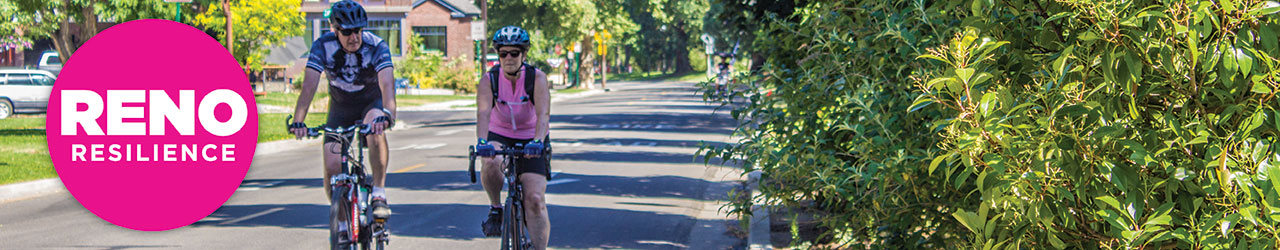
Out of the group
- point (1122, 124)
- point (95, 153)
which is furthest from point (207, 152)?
point (1122, 124)

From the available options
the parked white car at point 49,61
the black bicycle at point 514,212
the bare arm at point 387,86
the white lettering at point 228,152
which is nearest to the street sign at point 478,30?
the parked white car at point 49,61

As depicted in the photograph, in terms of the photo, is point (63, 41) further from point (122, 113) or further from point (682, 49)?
point (682, 49)

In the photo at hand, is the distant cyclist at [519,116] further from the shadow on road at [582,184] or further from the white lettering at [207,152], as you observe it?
the shadow on road at [582,184]

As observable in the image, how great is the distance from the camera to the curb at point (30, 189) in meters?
11.6

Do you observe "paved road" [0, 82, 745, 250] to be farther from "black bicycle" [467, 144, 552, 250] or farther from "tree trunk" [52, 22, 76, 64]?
"tree trunk" [52, 22, 76, 64]

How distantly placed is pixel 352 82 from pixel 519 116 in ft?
3.66

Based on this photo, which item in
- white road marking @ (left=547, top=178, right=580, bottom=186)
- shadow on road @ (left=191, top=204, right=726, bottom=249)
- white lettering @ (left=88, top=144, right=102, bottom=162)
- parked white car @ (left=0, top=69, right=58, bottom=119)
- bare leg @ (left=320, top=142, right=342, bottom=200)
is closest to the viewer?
bare leg @ (left=320, top=142, right=342, bottom=200)

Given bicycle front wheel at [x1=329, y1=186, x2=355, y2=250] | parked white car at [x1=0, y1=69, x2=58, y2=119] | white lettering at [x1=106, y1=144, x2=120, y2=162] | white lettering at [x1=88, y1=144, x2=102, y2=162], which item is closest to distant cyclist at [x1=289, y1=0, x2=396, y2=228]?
bicycle front wheel at [x1=329, y1=186, x2=355, y2=250]

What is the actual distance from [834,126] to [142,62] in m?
7.23

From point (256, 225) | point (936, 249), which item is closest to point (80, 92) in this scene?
point (256, 225)

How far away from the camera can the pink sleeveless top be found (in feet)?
20.9

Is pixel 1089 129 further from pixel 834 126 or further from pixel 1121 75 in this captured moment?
pixel 834 126

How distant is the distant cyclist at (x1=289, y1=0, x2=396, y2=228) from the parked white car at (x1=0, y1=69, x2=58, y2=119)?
84.4ft

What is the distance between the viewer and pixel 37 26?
34.6 metres
